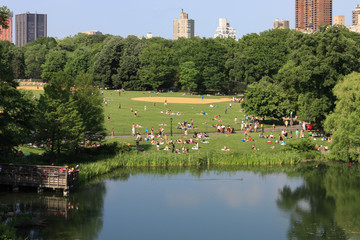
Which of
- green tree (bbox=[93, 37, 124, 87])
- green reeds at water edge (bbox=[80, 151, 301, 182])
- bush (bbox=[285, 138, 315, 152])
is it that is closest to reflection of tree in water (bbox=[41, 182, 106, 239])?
green reeds at water edge (bbox=[80, 151, 301, 182])

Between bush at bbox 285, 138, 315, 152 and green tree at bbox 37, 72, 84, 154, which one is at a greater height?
green tree at bbox 37, 72, 84, 154

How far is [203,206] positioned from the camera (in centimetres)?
4203

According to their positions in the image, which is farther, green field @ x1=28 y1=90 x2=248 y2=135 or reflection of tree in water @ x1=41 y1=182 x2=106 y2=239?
green field @ x1=28 y1=90 x2=248 y2=135

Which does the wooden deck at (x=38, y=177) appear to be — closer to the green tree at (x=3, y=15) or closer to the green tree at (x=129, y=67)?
the green tree at (x=3, y=15)

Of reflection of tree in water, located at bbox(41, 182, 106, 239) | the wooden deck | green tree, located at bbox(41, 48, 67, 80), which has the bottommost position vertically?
reflection of tree in water, located at bbox(41, 182, 106, 239)

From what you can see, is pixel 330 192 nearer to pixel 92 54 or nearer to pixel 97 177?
pixel 97 177

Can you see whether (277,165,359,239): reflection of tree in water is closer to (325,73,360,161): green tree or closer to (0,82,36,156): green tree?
(325,73,360,161): green tree

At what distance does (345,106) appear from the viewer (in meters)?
60.3

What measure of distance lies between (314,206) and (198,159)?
608 inches

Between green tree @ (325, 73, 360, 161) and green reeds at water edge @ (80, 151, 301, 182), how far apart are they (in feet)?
15.1

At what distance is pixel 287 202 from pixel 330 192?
17.7ft

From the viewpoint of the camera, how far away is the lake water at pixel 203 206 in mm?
36094

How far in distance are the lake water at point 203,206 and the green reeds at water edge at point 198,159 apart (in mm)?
1237

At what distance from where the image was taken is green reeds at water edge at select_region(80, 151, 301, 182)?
53.9 m
